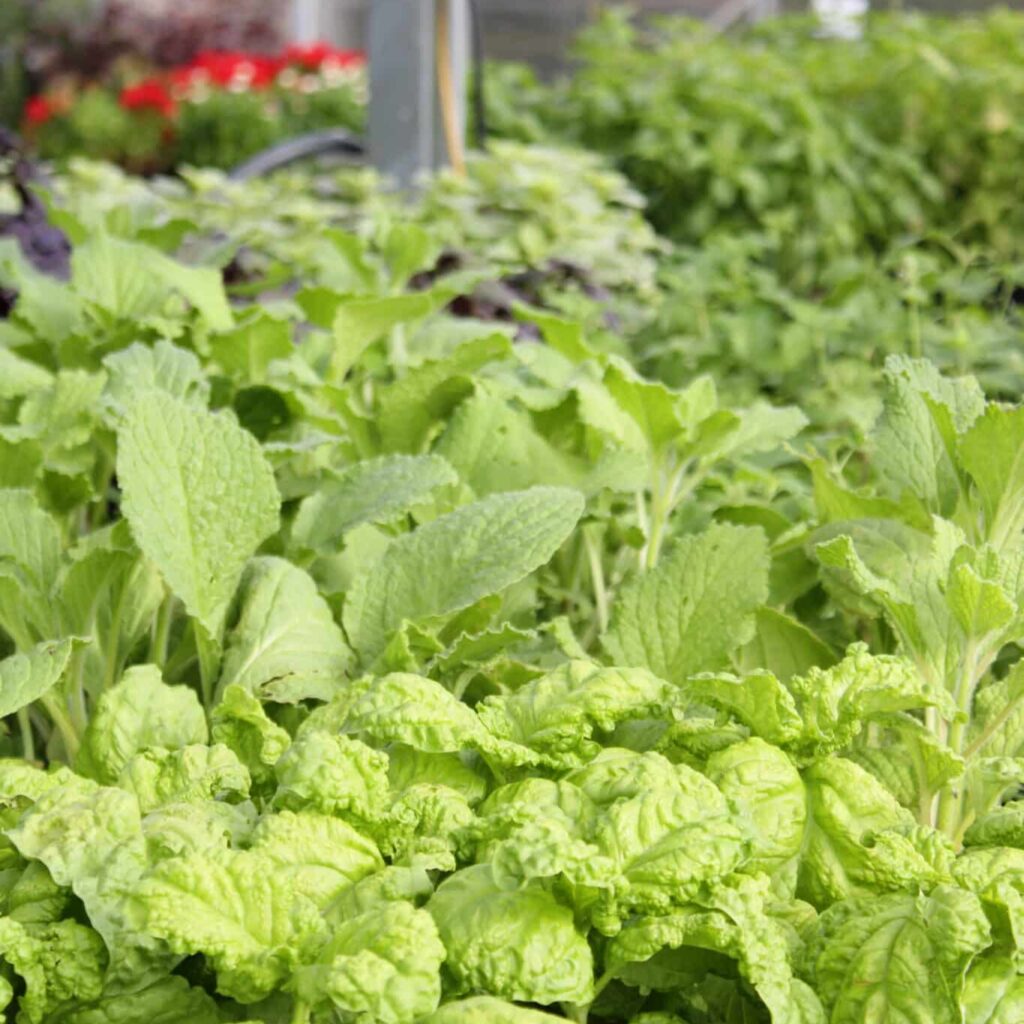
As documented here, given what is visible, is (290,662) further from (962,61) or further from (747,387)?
(962,61)

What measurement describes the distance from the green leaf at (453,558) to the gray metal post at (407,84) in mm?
2041

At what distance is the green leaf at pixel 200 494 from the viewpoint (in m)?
0.97

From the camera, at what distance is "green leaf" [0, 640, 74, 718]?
0.81 metres

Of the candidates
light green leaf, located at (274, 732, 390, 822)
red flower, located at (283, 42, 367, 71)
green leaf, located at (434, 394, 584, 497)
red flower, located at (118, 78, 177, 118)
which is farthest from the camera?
red flower, located at (283, 42, 367, 71)

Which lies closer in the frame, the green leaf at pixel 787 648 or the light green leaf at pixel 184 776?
the light green leaf at pixel 184 776

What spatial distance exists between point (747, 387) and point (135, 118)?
607 centimetres

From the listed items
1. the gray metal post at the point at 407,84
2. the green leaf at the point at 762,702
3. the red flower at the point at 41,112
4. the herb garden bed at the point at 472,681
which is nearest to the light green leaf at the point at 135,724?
the herb garden bed at the point at 472,681

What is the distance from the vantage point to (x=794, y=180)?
144 inches

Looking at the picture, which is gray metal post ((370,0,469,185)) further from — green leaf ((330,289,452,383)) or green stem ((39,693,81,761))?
green stem ((39,693,81,761))

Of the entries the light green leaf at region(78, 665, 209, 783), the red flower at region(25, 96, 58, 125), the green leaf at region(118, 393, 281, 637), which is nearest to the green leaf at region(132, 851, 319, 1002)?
the light green leaf at region(78, 665, 209, 783)

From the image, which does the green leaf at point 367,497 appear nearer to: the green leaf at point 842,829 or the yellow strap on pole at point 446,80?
the green leaf at point 842,829

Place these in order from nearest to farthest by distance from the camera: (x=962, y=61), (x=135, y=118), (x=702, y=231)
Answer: (x=702, y=231) → (x=962, y=61) → (x=135, y=118)

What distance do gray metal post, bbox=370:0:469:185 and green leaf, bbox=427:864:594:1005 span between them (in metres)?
2.44

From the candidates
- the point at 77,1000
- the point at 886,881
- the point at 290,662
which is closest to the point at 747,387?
the point at 290,662
